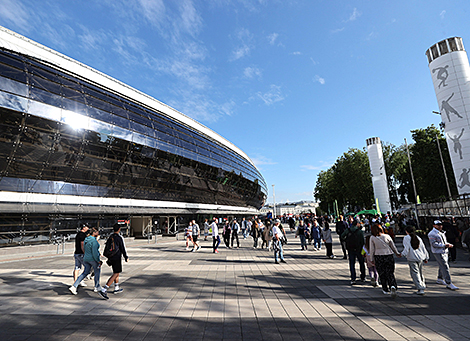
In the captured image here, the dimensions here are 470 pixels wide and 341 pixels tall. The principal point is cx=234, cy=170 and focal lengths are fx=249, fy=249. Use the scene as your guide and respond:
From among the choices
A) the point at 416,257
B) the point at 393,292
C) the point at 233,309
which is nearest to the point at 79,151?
the point at 233,309

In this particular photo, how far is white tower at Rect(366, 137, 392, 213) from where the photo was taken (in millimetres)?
54156

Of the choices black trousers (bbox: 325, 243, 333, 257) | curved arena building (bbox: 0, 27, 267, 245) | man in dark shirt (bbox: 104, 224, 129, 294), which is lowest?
black trousers (bbox: 325, 243, 333, 257)

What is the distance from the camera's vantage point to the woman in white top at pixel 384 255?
5922 millimetres

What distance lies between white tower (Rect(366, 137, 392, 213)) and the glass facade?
133 ft

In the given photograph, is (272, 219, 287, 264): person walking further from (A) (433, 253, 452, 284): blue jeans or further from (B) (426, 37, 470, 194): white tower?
(B) (426, 37, 470, 194): white tower

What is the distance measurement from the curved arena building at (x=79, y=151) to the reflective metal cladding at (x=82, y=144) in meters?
0.07

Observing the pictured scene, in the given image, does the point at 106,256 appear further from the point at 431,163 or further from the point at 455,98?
the point at 431,163

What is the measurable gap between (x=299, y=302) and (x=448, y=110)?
3519cm

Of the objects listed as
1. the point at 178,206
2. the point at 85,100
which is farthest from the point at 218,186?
the point at 85,100

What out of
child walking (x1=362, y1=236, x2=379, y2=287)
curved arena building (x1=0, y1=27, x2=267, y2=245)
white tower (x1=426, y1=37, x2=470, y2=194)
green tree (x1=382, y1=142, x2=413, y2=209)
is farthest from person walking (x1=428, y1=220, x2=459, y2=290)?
green tree (x1=382, y1=142, x2=413, y2=209)

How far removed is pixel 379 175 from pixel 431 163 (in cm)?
2123

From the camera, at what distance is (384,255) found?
6.04 m

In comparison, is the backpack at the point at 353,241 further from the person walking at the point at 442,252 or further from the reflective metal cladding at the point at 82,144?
the reflective metal cladding at the point at 82,144

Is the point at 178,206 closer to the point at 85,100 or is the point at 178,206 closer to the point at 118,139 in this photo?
the point at 118,139
